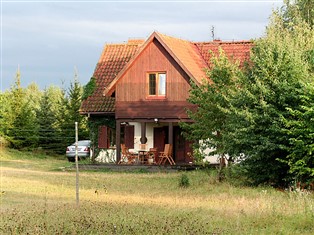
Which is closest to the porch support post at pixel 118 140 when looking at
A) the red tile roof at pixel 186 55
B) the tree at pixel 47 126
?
the red tile roof at pixel 186 55

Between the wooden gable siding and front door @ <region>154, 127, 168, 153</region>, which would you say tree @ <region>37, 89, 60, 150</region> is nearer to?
front door @ <region>154, 127, 168, 153</region>

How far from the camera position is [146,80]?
38.2m

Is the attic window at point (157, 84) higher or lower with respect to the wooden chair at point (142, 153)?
higher

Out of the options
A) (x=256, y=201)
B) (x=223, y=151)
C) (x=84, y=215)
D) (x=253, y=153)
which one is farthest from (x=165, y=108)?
(x=84, y=215)

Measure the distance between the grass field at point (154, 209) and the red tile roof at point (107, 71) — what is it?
43.8 ft

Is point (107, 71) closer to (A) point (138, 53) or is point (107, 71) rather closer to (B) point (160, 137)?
(A) point (138, 53)

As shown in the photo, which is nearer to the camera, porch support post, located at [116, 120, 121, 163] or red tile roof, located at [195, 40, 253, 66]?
porch support post, located at [116, 120, 121, 163]

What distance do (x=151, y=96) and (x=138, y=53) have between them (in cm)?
250

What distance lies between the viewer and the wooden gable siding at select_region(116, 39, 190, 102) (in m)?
37.5

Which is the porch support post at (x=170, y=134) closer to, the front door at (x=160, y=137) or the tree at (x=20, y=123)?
the front door at (x=160, y=137)

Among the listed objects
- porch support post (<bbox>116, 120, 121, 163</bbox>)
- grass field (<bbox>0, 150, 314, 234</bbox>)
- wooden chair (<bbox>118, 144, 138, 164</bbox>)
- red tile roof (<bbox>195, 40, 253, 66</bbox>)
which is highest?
red tile roof (<bbox>195, 40, 253, 66</bbox>)

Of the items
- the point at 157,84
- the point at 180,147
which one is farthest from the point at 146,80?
the point at 180,147

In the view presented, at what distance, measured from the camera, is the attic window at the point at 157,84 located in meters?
38.0

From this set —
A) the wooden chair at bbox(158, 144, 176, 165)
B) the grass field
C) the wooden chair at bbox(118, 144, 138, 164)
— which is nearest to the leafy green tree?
the grass field
